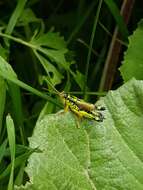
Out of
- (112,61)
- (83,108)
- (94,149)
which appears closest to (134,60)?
(112,61)

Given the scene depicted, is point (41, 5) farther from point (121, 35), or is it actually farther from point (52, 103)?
point (52, 103)

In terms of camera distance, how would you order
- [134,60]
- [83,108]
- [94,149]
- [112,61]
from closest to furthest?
[94,149] < [83,108] < [134,60] < [112,61]

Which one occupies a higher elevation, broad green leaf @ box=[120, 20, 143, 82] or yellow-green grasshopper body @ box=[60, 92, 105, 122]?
broad green leaf @ box=[120, 20, 143, 82]

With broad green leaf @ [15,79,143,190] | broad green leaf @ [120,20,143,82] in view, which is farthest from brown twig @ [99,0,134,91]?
broad green leaf @ [15,79,143,190]

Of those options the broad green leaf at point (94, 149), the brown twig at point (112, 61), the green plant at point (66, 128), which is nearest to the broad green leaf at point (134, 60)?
the green plant at point (66, 128)

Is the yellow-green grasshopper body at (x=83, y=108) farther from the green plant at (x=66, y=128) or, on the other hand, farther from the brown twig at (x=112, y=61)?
the brown twig at (x=112, y=61)

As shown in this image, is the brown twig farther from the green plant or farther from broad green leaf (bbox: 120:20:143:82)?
broad green leaf (bbox: 120:20:143:82)

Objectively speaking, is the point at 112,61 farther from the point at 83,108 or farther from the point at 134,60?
the point at 83,108
